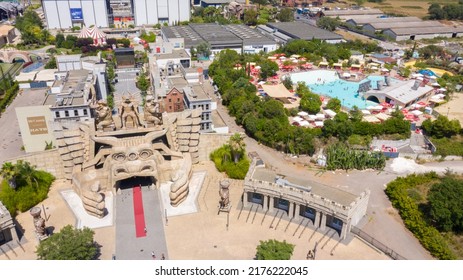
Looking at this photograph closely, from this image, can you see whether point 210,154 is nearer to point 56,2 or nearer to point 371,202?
point 371,202

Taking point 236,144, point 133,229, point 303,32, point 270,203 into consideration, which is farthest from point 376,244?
point 303,32

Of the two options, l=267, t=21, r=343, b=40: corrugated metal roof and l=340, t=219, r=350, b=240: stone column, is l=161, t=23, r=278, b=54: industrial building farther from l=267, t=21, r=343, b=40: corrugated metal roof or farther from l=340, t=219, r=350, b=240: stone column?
l=340, t=219, r=350, b=240: stone column

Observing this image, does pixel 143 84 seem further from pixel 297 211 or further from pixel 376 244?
pixel 376 244

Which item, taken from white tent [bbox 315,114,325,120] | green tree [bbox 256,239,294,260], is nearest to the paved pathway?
green tree [bbox 256,239,294,260]

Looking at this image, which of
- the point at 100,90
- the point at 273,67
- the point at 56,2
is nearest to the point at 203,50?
the point at 273,67

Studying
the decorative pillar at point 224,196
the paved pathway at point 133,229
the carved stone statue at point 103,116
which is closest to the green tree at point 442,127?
the decorative pillar at point 224,196

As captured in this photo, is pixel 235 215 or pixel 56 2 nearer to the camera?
pixel 235 215
